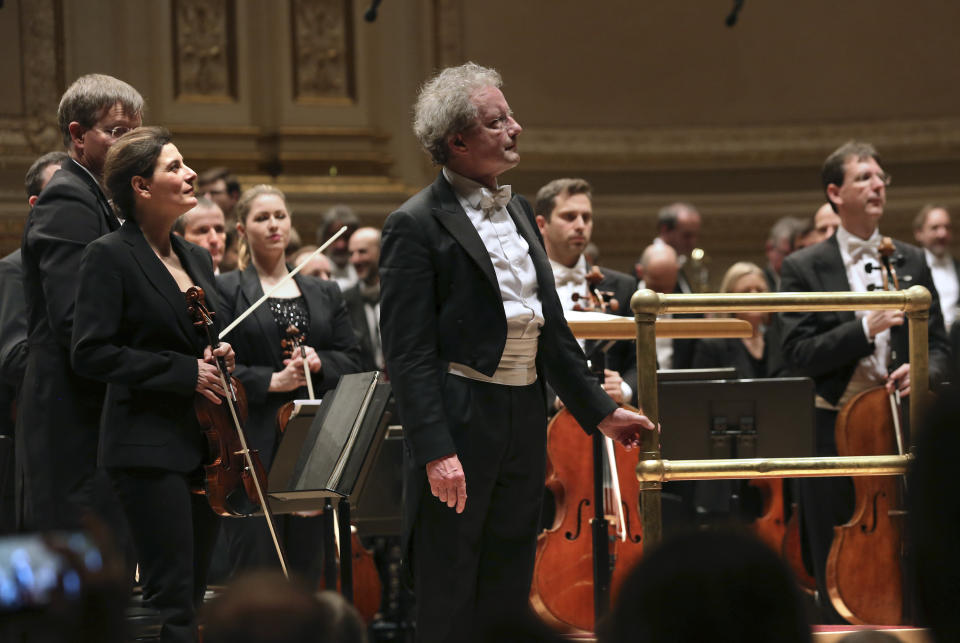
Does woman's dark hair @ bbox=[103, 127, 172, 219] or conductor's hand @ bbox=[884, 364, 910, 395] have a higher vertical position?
woman's dark hair @ bbox=[103, 127, 172, 219]

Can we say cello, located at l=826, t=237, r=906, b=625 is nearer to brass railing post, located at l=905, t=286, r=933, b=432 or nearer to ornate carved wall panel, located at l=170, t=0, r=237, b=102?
brass railing post, located at l=905, t=286, r=933, b=432

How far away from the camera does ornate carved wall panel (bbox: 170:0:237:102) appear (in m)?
7.79

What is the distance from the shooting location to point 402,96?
8.26m

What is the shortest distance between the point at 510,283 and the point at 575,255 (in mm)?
1928

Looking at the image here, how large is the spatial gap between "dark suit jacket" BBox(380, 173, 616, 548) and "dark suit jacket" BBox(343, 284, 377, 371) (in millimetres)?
2556

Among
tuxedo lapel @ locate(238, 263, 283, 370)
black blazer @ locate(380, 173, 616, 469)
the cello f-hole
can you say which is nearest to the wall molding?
tuxedo lapel @ locate(238, 263, 283, 370)

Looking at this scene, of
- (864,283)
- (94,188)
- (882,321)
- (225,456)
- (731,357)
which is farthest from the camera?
(731,357)

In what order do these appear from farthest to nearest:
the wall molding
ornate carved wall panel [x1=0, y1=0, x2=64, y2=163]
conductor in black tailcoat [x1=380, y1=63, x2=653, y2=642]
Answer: the wall molding
ornate carved wall panel [x1=0, y1=0, x2=64, y2=163]
conductor in black tailcoat [x1=380, y1=63, x2=653, y2=642]

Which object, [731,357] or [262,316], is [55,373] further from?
[731,357]

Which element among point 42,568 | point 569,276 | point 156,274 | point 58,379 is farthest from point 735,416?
point 42,568

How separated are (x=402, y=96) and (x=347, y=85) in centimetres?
35

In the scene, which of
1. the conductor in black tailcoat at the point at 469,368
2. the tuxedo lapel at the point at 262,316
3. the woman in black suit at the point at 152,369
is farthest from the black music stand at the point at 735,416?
the woman in black suit at the point at 152,369

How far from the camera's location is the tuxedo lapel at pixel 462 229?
3064 mm

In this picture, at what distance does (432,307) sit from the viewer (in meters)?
3.07
